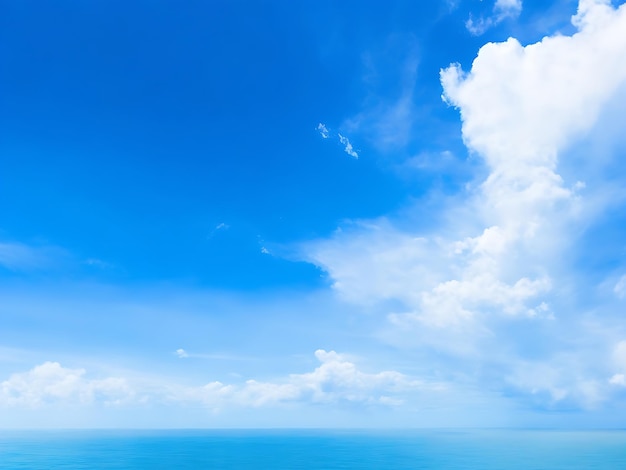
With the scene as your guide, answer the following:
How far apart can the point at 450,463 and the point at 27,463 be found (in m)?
87.3

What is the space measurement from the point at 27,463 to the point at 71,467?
46.8 feet

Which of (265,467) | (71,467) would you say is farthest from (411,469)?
(71,467)

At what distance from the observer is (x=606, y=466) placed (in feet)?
331

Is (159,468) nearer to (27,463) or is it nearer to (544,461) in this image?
(27,463)

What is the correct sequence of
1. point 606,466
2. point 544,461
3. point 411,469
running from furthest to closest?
point 544,461
point 606,466
point 411,469

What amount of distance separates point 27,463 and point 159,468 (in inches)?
1151

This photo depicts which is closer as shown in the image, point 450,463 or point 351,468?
point 351,468

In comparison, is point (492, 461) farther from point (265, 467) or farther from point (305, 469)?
point (265, 467)

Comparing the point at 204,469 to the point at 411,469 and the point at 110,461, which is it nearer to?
the point at 110,461

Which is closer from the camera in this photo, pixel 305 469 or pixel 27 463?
pixel 305 469

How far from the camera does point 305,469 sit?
311ft

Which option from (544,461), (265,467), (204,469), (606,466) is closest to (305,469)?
(265,467)

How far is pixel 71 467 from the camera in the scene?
95062mm

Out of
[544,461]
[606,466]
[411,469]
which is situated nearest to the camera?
[411,469]
